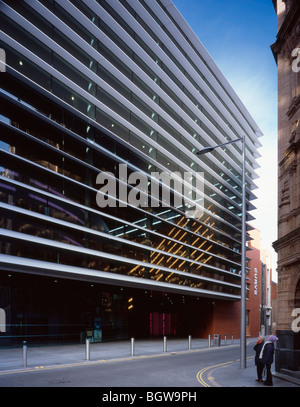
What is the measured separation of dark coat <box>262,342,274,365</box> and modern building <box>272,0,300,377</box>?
303 cm

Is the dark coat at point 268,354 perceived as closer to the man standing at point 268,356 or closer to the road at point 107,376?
the man standing at point 268,356

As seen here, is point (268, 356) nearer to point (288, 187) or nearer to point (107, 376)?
point (107, 376)

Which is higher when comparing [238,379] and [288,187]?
[288,187]

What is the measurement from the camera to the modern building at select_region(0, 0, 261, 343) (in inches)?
915

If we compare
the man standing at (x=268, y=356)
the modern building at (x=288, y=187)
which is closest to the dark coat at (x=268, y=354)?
the man standing at (x=268, y=356)

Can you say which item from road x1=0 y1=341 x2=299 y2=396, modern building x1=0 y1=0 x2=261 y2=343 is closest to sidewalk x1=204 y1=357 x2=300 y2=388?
road x1=0 y1=341 x2=299 y2=396

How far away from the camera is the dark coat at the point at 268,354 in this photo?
1230cm

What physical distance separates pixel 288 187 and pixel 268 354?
7393 mm

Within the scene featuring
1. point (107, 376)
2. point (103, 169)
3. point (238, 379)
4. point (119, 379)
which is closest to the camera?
point (119, 379)

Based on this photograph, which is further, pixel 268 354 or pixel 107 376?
pixel 107 376

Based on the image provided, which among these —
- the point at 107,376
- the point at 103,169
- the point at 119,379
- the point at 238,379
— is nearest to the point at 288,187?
the point at 238,379

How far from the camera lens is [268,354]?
12414 millimetres

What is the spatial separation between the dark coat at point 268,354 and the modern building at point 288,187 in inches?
119
